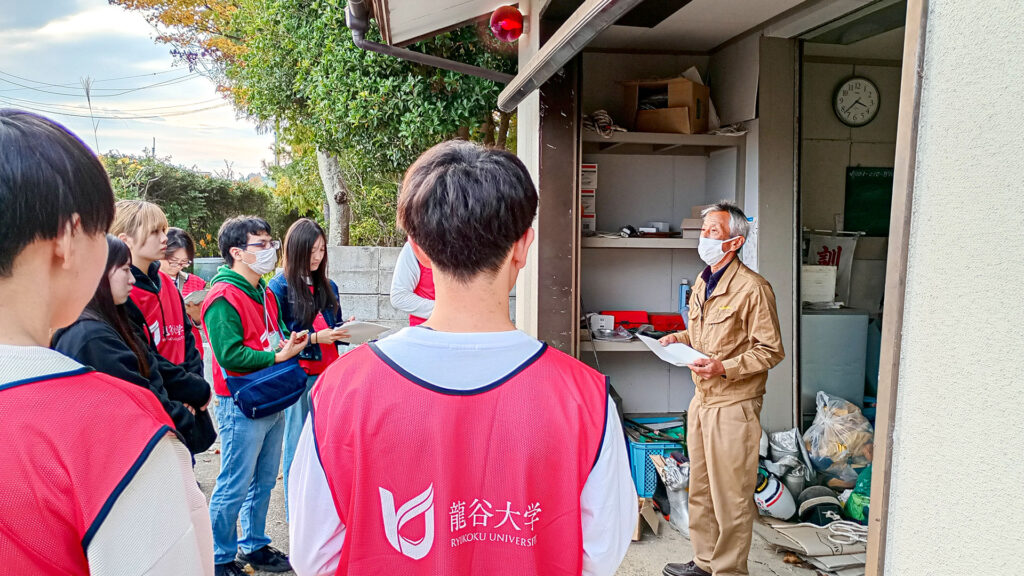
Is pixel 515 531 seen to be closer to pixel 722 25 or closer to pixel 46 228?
pixel 46 228

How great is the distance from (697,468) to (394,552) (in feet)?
8.89

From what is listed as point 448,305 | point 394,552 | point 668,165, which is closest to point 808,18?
point 668,165

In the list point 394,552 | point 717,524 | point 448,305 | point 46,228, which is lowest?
point 717,524

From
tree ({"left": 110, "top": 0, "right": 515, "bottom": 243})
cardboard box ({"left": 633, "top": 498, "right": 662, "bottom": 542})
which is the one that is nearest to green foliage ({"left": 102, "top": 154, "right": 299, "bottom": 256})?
tree ({"left": 110, "top": 0, "right": 515, "bottom": 243})

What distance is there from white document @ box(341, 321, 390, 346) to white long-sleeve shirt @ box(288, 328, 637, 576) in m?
2.36

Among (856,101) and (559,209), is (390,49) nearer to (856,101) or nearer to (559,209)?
(559,209)

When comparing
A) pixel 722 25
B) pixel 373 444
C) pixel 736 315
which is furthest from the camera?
pixel 722 25

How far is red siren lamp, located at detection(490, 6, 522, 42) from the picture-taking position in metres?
4.15

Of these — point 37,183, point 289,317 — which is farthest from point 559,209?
point 37,183

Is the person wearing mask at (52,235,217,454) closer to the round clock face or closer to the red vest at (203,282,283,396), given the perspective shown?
the red vest at (203,282,283,396)

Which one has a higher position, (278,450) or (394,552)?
(394,552)

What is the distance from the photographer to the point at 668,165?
506 centimetres

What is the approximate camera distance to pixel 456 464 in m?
1.09

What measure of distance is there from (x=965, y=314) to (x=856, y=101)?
14.5ft
